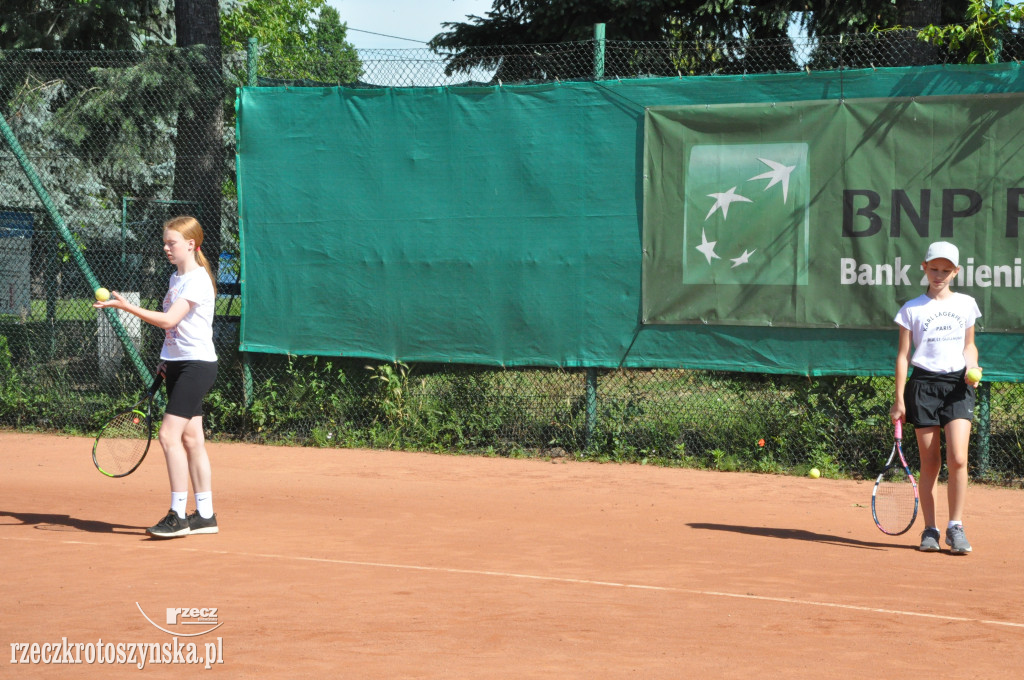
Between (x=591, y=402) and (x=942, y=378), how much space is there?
3.49 meters

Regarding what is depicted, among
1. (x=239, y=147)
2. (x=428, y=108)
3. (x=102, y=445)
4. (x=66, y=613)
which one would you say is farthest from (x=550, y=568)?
(x=239, y=147)

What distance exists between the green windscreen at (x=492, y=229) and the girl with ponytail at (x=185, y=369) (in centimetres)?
324

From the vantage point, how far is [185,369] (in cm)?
621

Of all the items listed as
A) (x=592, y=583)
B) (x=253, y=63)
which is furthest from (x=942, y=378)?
(x=253, y=63)

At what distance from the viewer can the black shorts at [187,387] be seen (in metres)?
6.17

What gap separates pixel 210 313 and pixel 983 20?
19.2ft

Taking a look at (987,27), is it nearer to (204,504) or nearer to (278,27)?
(204,504)

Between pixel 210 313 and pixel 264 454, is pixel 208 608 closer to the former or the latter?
pixel 210 313

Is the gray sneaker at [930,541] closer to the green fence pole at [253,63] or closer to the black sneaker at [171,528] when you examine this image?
the black sneaker at [171,528]

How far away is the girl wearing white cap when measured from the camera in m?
5.95

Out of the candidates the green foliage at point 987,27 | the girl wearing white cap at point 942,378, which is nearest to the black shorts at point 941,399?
the girl wearing white cap at point 942,378

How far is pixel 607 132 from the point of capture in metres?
8.84

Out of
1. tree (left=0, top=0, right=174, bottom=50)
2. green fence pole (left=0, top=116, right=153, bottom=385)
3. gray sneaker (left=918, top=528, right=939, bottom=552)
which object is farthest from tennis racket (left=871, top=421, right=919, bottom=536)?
tree (left=0, top=0, right=174, bottom=50)

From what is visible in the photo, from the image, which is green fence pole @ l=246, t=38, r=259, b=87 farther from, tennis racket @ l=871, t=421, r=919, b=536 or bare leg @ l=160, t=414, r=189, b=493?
tennis racket @ l=871, t=421, r=919, b=536
